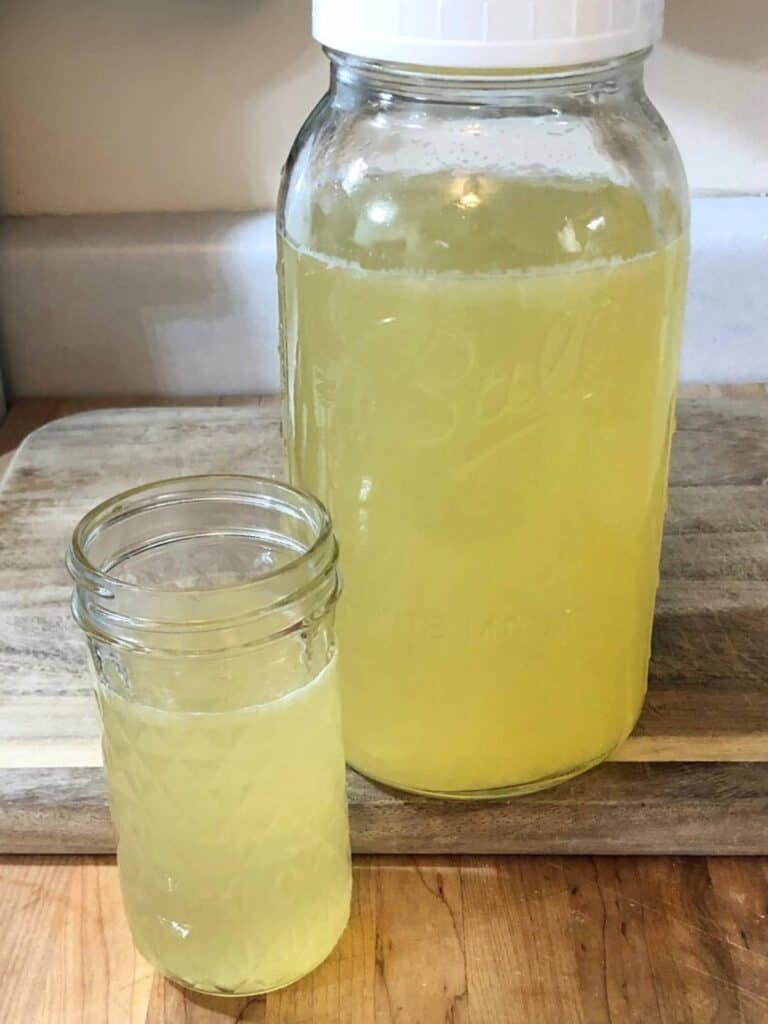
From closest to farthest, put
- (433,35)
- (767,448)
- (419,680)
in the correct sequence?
1. (433,35)
2. (419,680)
3. (767,448)

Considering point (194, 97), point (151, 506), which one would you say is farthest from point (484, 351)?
point (194, 97)

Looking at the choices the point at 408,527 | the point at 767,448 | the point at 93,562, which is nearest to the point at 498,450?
the point at 408,527

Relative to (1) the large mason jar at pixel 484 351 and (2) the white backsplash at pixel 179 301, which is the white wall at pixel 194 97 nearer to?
(2) the white backsplash at pixel 179 301

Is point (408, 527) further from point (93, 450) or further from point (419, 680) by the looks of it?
point (93, 450)

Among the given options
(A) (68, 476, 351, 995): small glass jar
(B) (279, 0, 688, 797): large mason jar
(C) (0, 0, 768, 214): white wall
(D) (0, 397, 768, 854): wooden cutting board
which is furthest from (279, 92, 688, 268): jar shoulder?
(C) (0, 0, 768, 214): white wall

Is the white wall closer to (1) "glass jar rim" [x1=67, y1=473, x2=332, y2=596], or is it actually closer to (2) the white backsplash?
(2) the white backsplash

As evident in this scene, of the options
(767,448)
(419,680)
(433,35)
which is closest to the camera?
(433,35)

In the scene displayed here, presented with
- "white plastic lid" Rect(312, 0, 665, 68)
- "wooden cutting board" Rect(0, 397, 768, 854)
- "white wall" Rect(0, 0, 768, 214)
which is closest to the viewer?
"white plastic lid" Rect(312, 0, 665, 68)
